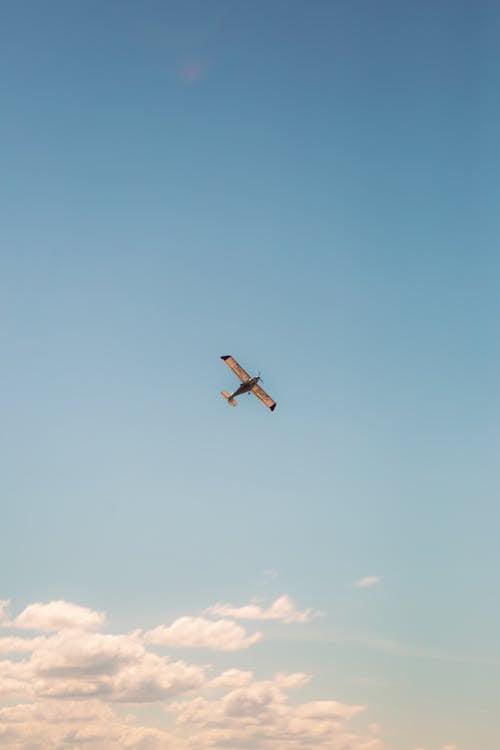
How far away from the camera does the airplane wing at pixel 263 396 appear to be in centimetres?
15425

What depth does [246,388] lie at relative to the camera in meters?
156

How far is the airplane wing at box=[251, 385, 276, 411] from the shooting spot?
15425cm

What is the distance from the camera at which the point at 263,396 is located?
508 ft
